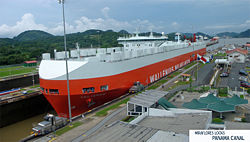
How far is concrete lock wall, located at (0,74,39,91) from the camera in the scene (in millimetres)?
28778

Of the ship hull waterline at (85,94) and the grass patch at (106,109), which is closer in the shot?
the grass patch at (106,109)

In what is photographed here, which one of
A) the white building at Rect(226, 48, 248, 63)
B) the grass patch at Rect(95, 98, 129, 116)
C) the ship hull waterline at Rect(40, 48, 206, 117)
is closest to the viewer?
the grass patch at Rect(95, 98, 129, 116)

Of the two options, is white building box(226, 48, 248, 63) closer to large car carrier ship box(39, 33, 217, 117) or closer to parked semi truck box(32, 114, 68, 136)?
large car carrier ship box(39, 33, 217, 117)

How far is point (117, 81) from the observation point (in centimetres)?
2050

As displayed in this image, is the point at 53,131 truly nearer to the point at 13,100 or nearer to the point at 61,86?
the point at 61,86

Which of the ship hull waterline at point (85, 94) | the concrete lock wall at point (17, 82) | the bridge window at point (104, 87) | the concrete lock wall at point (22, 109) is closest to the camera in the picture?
the ship hull waterline at point (85, 94)

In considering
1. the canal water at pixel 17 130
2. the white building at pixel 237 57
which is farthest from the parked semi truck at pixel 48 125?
the white building at pixel 237 57

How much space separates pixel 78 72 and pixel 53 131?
5469mm

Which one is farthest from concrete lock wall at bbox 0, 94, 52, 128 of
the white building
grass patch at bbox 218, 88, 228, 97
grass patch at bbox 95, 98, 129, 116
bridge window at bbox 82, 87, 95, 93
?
the white building

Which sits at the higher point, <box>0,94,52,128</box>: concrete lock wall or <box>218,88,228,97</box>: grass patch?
<box>218,88,228,97</box>: grass patch

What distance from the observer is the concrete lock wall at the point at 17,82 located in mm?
28778

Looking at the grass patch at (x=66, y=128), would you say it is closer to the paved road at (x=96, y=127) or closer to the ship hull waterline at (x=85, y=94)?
the paved road at (x=96, y=127)

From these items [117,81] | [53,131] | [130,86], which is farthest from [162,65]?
[53,131]

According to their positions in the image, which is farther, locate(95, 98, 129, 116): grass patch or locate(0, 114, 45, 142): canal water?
locate(0, 114, 45, 142): canal water
